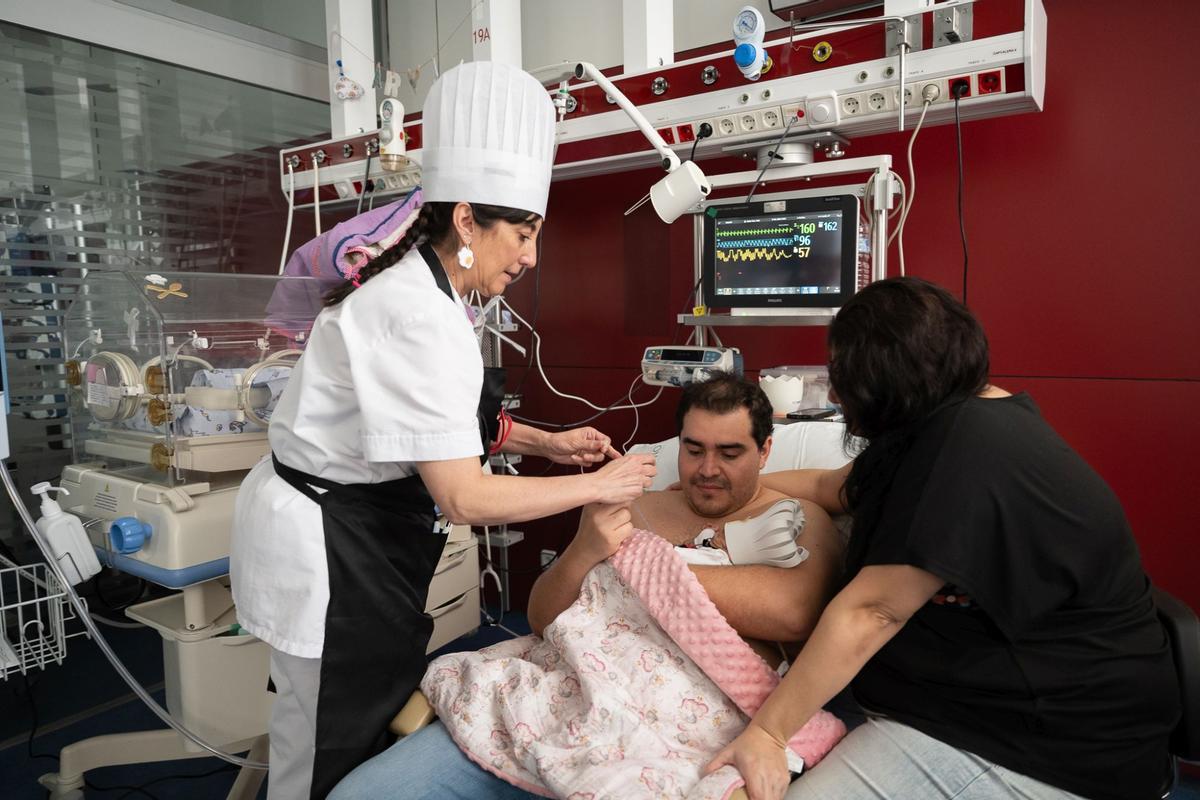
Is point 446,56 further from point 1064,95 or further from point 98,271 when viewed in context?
point 1064,95

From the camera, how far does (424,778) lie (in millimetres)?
1281

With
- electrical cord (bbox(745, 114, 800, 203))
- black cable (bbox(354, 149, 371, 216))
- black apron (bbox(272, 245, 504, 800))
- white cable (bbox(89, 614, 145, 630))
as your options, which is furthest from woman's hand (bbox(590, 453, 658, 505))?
white cable (bbox(89, 614, 145, 630))

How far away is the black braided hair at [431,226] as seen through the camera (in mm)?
1400

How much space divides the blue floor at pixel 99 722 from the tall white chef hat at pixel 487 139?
1.82 m

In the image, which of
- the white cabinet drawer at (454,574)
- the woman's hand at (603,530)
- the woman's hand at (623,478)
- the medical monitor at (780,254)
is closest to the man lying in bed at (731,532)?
the woman's hand at (603,530)

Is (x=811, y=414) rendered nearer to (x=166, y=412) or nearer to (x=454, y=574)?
(x=454, y=574)

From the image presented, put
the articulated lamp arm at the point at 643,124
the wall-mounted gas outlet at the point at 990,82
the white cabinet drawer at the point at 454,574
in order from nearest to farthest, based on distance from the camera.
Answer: the wall-mounted gas outlet at the point at 990,82, the articulated lamp arm at the point at 643,124, the white cabinet drawer at the point at 454,574

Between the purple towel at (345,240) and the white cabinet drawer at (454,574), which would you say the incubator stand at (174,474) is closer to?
the purple towel at (345,240)

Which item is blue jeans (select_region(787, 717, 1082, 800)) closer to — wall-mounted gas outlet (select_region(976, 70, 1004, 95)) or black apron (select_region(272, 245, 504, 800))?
black apron (select_region(272, 245, 504, 800))

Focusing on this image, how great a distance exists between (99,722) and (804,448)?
2406 millimetres

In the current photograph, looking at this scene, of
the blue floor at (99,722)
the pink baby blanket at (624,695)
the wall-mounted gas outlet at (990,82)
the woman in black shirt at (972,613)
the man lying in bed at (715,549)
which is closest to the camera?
the woman in black shirt at (972,613)

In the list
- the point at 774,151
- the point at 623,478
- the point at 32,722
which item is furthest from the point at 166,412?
the point at 774,151

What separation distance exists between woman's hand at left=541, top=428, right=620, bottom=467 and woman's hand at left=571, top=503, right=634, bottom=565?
0.15 m

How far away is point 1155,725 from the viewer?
118 centimetres
